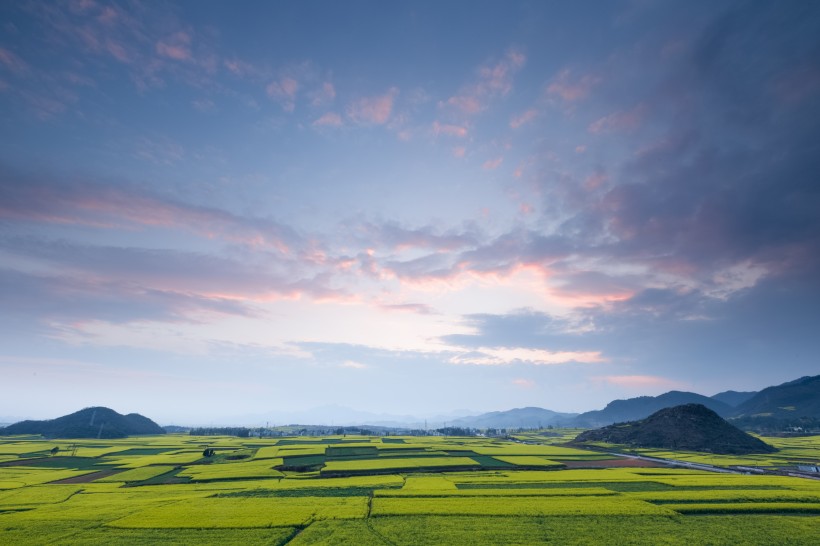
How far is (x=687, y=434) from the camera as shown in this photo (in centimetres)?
13025

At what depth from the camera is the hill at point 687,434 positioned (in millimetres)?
120250

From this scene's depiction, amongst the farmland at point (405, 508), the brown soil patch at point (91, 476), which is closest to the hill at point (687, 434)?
the farmland at point (405, 508)

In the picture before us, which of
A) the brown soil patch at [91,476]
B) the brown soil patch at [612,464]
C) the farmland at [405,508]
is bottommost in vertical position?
the brown soil patch at [612,464]

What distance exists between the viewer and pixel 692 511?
4406 centimetres

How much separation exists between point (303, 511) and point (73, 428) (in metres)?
228

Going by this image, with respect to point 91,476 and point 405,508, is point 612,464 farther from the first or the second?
point 91,476

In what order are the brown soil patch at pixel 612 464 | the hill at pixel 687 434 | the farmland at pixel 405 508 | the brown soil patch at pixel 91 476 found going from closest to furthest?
the farmland at pixel 405 508 → the brown soil patch at pixel 91 476 → the brown soil patch at pixel 612 464 → the hill at pixel 687 434

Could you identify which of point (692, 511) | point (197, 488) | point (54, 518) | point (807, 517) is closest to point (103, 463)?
point (197, 488)

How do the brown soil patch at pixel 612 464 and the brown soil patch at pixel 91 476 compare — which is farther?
the brown soil patch at pixel 612 464

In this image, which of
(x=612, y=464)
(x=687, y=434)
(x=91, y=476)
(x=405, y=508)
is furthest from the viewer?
(x=687, y=434)

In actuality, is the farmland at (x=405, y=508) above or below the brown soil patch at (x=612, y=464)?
above

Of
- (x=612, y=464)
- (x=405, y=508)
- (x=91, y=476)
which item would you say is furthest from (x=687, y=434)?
(x=91, y=476)

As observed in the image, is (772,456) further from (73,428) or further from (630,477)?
(73,428)

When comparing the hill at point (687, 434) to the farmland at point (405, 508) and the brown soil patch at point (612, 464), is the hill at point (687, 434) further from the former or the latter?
the farmland at point (405, 508)
